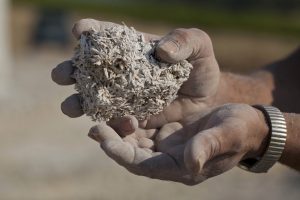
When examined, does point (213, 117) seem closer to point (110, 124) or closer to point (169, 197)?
point (110, 124)

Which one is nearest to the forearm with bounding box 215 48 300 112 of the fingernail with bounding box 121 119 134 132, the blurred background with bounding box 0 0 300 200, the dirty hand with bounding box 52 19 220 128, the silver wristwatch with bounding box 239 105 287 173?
the dirty hand with bounding box 52 19 220 128

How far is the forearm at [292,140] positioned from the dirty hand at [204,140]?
95 millimetres

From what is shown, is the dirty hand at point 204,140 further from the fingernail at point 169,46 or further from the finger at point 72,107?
the fingernail at point 169,46

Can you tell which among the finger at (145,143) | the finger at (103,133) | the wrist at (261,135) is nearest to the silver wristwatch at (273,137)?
the wrist at (261,135)

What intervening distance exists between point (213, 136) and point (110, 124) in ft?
1.63

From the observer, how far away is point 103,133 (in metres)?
2.51

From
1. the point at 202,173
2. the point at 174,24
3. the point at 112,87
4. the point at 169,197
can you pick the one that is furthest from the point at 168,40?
the point at 174,24

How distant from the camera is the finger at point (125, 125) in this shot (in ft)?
8.54

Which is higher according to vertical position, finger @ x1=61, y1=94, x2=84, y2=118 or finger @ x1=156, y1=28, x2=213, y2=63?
finger @ x1=156, y1=28, x2=213, y2=63

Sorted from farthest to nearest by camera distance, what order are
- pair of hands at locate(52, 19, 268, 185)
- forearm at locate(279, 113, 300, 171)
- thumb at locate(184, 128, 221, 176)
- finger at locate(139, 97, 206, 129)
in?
finger at locate(139, 97, 206, 129) → forearm at locate(279, 113, 300, 171) → pair of hands at locate(52, 19, 268, 185) → thumb at locate(184, 128, 221, 176)

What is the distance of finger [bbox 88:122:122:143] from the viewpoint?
2.51 m

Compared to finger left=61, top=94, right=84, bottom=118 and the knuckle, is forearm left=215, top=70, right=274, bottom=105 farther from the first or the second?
finger left=61, top=94, right=84, bottom=118

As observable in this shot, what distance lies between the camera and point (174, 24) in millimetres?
22125

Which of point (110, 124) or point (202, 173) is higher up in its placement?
point (110, 124)
